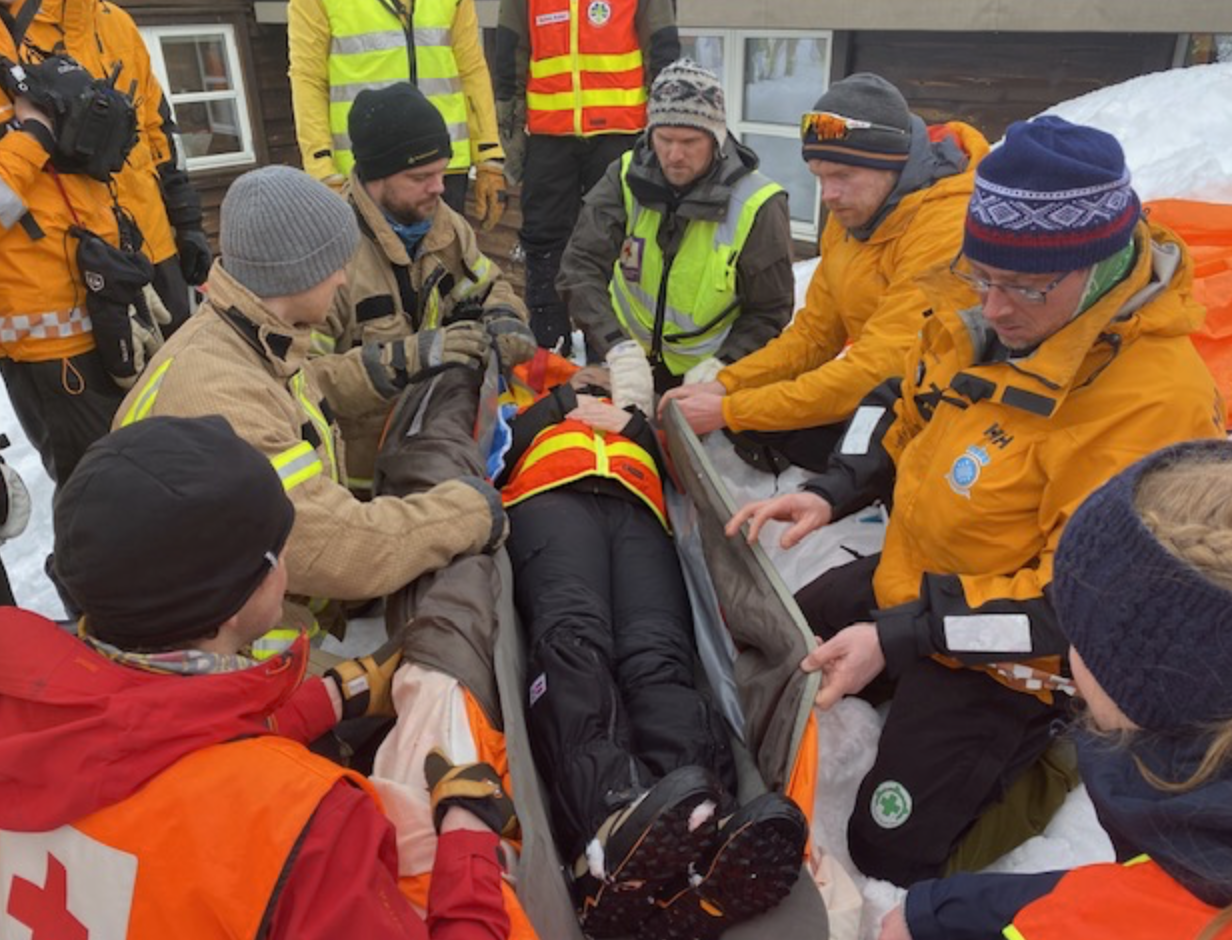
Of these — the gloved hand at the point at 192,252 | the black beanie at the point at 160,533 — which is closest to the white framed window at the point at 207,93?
the gloved hand at the point at 192,252

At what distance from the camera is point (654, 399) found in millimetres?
3496

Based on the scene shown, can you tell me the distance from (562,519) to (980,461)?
113 centimetres

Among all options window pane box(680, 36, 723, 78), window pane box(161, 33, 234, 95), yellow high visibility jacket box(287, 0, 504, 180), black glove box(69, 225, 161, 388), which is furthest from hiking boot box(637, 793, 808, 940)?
window pane box(161, 33, 234, 95)

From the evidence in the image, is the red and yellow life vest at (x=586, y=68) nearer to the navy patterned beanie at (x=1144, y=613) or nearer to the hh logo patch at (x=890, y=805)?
the hh logo patch at (x=890, y=805)

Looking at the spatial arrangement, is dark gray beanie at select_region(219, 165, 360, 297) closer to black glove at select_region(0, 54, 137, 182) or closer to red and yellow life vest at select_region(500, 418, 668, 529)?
red and yellow life vest at select_region(500, 418, 668, 529)

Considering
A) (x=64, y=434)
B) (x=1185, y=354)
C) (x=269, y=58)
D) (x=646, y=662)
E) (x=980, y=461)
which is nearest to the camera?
(x=1185, y=354)

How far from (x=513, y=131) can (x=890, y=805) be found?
3.94 m

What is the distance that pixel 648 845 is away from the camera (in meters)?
1.65

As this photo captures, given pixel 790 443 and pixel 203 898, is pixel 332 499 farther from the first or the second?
pixel 790 443

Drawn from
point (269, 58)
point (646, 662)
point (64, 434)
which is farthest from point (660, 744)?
point (269, 58)

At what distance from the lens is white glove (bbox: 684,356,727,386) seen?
346 centimetres

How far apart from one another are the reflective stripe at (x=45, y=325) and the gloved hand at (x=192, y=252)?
2.74 feet

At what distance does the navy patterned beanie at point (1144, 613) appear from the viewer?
3.10ft

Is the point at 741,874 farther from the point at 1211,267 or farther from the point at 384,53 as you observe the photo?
the point at 384,53
